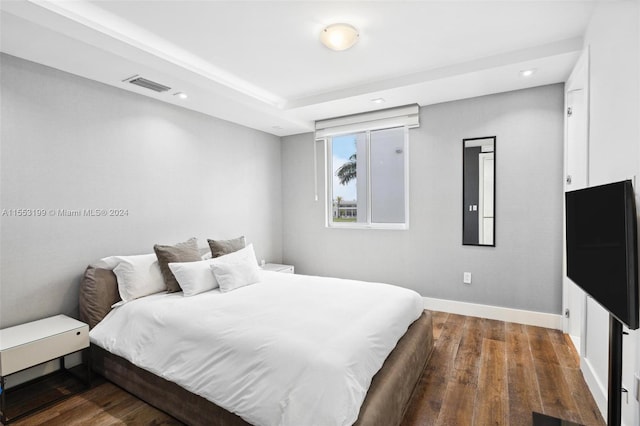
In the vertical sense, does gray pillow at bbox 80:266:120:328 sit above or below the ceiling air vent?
below

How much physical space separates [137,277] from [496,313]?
3.72m

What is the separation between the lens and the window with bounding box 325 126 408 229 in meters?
4.43

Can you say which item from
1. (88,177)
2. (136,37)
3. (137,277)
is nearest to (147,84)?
(136,37)

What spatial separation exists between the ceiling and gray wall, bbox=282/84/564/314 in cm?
30

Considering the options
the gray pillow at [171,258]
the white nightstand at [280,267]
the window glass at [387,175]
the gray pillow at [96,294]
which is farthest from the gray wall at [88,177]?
the window glass at [387,175]

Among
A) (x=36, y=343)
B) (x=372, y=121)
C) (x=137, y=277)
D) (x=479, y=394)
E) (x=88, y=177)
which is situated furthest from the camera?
(x=372, y=121)

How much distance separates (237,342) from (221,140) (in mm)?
2993

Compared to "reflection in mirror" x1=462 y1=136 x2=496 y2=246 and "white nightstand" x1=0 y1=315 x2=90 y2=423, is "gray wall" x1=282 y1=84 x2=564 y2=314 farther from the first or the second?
"white nightstand" x1=0 y1=315 x2=90 y2=423

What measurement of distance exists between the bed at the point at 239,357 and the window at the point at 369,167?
175cm

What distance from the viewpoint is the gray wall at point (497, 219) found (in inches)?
137

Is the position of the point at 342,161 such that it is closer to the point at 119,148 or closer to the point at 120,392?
the point at 119,148

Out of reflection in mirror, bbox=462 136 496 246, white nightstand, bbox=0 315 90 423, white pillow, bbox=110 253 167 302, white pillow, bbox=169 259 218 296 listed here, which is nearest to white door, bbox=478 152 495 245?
reflection in mirror, bbox=462 136 496 246

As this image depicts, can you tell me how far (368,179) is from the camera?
15.2 ft

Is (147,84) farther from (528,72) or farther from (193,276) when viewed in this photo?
(528,72)
